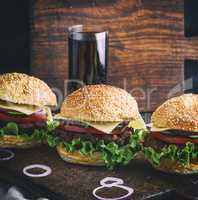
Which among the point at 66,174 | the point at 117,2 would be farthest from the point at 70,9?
the point at 66,174

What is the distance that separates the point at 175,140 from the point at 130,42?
1.98m

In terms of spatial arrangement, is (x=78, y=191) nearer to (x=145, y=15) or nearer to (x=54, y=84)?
(x=54, y=84)

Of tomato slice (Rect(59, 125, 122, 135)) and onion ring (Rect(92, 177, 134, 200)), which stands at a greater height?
tomato slice (Rect(59, 125, 122, 135))

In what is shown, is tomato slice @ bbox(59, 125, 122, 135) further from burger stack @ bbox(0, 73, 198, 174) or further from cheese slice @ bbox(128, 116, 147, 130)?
cheese slice @ bbox(128, 116, 147, 130)

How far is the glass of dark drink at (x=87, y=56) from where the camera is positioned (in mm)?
4586

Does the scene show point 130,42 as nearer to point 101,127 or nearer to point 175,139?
point 101,127

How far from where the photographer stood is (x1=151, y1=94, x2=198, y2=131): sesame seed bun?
3.73 meters

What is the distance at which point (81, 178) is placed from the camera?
3.69 metres

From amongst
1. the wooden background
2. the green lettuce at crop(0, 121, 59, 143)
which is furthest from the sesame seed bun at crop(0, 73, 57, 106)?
the wooden background

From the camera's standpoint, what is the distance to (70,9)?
5156 millimetres

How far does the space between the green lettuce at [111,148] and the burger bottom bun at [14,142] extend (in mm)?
326

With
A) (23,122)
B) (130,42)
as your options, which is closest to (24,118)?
(23,122)

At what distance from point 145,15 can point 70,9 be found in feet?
2.46

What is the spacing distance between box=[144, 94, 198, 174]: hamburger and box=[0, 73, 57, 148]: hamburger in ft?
2.35
